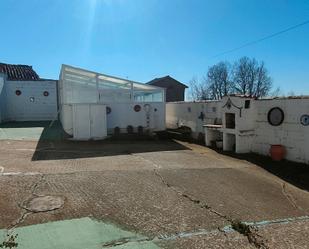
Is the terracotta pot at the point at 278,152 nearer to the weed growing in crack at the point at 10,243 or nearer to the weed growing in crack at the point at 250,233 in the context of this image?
the weed growing in crack at the point at 250,233

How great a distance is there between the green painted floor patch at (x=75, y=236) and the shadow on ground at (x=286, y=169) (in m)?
4.74

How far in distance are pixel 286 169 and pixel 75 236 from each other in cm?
645

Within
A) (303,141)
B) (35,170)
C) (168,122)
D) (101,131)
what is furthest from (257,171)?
(168,122)

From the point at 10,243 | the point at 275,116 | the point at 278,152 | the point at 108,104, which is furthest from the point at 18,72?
the point at 10,243

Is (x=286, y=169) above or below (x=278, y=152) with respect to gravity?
below

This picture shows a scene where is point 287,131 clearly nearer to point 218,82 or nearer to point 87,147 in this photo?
point 87,147

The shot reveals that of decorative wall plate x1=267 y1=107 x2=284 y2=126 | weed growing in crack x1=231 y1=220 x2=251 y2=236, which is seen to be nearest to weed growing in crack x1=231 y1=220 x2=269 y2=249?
weed growing in crack x1=231 y1=220 x2=251 y2=236

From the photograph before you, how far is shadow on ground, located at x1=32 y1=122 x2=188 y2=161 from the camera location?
31.9 ft

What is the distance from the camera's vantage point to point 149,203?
5297 mm

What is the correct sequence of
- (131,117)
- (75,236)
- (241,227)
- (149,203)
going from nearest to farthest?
1. (75,236)
2. (241,227)
3. (149,203)
4. (131,117)

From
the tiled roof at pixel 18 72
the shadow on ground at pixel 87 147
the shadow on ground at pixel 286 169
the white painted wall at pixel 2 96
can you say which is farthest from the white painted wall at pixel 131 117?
the tiled roof at pixel 18 72

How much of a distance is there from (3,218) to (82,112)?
349 inches

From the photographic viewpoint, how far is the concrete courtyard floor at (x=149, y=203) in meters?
4.05

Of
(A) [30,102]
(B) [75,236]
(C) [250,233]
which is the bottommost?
(C) [250,233]
